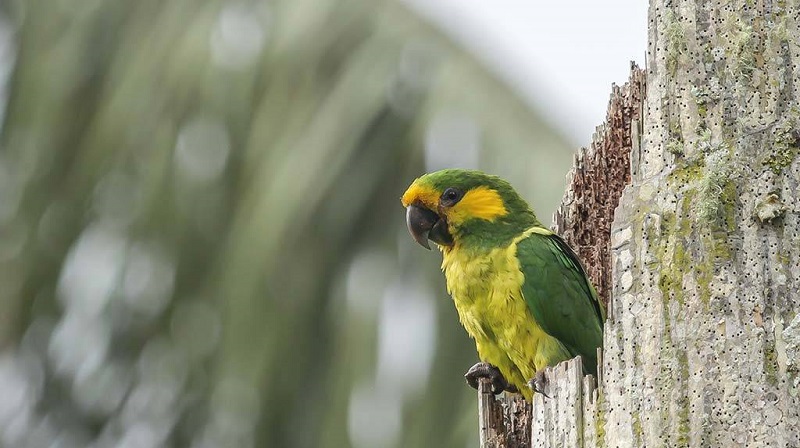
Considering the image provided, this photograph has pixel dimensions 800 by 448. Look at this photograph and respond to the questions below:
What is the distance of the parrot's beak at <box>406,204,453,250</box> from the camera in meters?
4.67

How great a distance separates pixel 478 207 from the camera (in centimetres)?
461

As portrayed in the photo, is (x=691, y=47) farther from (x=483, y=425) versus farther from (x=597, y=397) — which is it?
(x=483, y=425)

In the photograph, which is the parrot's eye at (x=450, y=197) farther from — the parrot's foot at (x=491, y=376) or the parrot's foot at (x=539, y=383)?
the parrot's foot at (x=539, y=383)

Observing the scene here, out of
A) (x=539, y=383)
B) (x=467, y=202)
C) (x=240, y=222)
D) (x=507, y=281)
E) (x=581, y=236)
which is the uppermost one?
(x=240, y=222)

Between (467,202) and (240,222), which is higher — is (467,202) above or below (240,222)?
below

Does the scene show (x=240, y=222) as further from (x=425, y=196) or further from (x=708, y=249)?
(x=708, y=249)

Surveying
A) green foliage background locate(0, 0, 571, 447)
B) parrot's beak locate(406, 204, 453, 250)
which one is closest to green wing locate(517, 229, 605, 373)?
parrot's beak locate(406, 204, 453, 250)

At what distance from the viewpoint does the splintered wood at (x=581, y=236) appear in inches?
130

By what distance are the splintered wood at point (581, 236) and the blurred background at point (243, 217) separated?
890 mm

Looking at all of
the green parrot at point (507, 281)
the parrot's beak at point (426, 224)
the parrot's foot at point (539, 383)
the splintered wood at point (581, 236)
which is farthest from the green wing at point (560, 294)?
the parrot's foot at point (539, 383)

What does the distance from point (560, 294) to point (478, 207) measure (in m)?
0.57

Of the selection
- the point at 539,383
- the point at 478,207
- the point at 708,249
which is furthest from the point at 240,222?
the point at 708,249

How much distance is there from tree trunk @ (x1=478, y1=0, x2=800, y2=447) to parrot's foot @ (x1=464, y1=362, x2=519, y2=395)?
1.19 meters

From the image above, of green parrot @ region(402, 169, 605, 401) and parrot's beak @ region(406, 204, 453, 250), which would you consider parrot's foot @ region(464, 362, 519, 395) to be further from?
parrot's beak @ region(406, 204, 453, 250)
